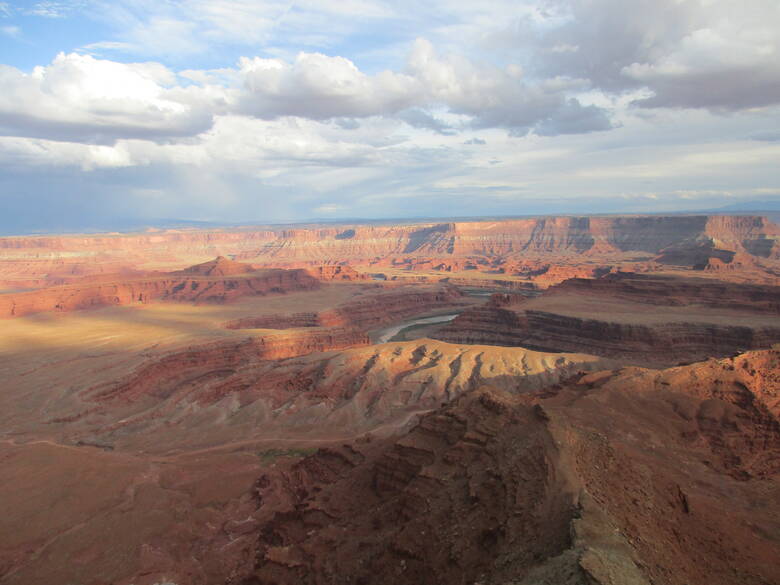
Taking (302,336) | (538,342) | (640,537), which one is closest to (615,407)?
(640,537)

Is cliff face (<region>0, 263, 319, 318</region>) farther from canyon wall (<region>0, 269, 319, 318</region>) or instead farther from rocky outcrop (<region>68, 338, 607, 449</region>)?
rocky outcrop (<region>68, 338, 607, 449</region>)

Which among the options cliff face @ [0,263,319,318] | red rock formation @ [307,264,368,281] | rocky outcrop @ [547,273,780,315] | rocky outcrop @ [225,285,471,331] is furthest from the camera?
red rock formation @ [307,264,368,281]

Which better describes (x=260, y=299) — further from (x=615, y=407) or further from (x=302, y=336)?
(x=615, y=407)

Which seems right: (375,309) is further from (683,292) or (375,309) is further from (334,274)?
(683,292)

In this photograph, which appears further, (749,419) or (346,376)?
(346,376)

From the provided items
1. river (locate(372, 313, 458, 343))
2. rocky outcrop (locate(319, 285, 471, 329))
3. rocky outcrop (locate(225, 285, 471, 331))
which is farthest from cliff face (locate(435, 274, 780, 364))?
rocky outcrop (locate(225, 285, 471, 331))

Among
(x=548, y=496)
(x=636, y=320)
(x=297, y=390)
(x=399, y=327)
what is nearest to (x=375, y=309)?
(x=399, y=327)
